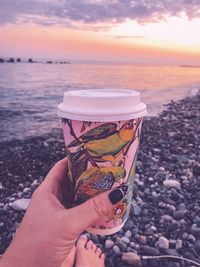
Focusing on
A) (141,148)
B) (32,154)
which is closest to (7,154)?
(32,154)

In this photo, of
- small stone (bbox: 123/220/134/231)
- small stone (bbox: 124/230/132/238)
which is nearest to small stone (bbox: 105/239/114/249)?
small stone (bbox: 124/230/132/238)

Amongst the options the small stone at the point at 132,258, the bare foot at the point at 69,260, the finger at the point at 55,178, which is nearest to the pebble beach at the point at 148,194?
the small stone at the point at 132,258

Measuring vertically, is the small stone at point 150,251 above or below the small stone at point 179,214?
below

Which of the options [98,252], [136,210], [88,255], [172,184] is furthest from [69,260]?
[172,184]

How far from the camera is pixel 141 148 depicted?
23.2ft

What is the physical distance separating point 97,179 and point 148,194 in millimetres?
2948

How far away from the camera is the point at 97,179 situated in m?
2.01

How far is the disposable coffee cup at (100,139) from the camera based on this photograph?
1.90 metres

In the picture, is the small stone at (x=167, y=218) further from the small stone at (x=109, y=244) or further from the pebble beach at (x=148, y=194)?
the small stone at (x=109, y=244)

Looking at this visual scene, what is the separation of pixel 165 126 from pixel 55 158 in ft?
14.0

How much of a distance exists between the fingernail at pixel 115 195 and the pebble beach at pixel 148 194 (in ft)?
5.36

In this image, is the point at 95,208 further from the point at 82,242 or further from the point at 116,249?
the point at 82,242

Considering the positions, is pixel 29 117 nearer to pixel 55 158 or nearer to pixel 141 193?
pixel 55 158

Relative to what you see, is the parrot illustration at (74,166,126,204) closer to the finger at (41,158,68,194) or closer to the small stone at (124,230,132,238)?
the finger at (41,158,68,194)
